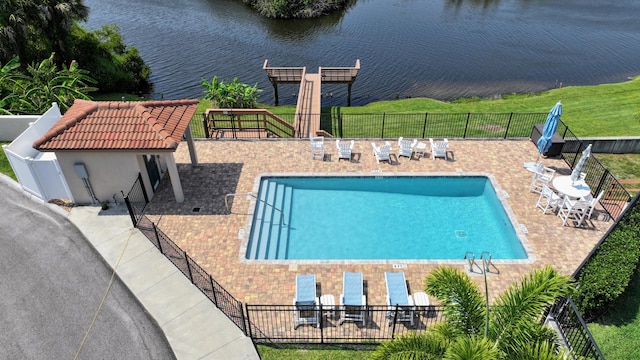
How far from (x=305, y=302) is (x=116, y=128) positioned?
33.6 feet

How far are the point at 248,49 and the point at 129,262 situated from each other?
3546cm

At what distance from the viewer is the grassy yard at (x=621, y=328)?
11.8 meters

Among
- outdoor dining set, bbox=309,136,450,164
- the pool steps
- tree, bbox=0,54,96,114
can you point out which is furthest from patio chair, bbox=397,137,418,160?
tree, bbox=0,54,96,114

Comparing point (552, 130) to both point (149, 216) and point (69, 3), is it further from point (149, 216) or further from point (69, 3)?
point (69, 3)

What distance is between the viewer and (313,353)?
12.0m

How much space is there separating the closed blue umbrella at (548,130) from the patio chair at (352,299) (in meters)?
12.3

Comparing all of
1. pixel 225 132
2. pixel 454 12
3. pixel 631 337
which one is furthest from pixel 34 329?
pixel 454 12

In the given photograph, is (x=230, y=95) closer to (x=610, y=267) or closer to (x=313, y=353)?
(x=313, y=353)

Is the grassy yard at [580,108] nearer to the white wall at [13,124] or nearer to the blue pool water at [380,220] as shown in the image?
the blue pool water at [380,220]

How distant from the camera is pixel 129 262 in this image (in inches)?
586

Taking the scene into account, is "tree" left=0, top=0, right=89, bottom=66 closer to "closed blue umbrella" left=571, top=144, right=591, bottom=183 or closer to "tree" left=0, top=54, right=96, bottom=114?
"tree" left=0, top=54, right=96, bottom=114

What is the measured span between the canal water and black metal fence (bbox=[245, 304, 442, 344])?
2441 cm

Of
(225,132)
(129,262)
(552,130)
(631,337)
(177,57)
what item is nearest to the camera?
(631,337)

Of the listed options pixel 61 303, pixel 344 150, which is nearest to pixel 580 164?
pixel 344 150
